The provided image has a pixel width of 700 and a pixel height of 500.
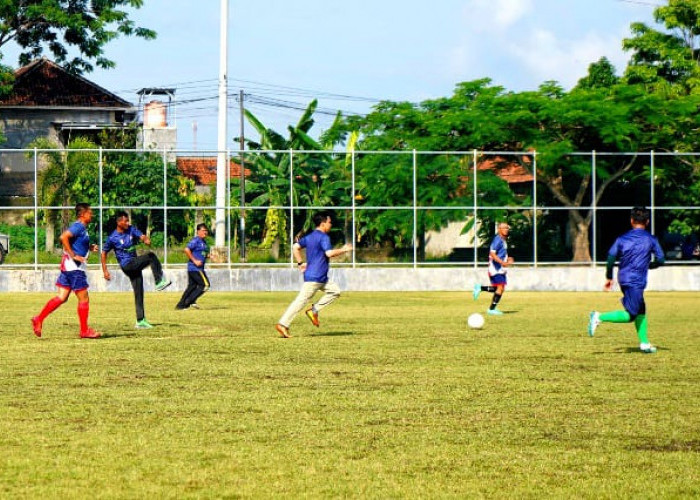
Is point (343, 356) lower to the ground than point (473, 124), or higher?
lower

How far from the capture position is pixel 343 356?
641 inches

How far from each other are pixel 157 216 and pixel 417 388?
79.5ft

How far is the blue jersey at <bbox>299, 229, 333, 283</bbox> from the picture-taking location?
18859 mm

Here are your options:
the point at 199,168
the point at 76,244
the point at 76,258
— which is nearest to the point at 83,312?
the point at 76,258

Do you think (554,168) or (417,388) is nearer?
(417,388)

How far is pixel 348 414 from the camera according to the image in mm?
10836

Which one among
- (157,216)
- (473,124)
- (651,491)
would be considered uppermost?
(473,124)

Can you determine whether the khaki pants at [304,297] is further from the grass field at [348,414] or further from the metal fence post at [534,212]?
the metal fence post at [534,212]

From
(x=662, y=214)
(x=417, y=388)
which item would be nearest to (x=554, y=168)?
(x=662, y=214)

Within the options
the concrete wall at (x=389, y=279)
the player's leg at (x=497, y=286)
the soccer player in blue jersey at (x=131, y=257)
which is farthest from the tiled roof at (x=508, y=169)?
the soccer player in blue jersey at (x=131, y=257)

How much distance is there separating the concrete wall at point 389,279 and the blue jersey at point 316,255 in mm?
16899

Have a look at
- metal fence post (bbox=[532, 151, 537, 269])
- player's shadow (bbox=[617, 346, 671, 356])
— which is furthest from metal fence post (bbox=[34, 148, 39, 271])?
player's shadow (bbox=[617, 346, 671, 356])

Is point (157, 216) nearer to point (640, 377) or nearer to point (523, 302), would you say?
point (523, 302)

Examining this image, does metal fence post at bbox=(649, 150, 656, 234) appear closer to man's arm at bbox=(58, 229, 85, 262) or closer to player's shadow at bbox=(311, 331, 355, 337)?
player's shadow at bbox=(311, 331, 355, 337)
